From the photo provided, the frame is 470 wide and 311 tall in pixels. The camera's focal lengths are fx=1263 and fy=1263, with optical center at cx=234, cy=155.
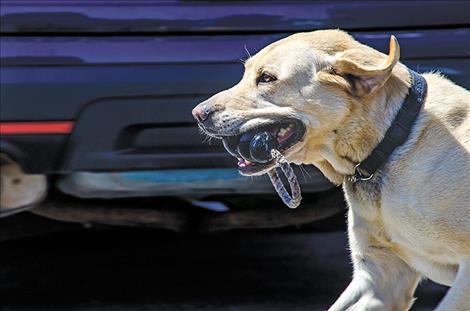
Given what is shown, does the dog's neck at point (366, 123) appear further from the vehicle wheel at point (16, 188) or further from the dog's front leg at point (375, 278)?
the vehicle wheel at point (16, 188)

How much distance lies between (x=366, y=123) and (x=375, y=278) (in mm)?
537

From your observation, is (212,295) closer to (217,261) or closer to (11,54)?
(217,261)

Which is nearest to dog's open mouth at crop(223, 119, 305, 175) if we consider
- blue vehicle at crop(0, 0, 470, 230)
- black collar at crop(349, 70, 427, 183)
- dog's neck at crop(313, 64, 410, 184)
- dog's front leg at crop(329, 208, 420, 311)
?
dog's neck at crop(313, 64, 410, 184)

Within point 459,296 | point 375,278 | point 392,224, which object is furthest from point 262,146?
point 459,296

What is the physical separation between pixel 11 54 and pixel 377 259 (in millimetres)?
1628

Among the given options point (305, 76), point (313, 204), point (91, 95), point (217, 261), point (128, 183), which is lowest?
point (217, 261)

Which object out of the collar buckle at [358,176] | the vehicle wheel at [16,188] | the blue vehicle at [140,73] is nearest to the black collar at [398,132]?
the collar buckle at [358,176]

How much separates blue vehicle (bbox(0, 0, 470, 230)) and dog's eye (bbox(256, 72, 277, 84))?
2.96 feet

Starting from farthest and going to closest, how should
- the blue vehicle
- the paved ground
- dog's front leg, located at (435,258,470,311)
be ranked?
the paved ground, the blue vehicle, dog's front leg, located at (435,258,470,311)

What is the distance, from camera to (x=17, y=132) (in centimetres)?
475

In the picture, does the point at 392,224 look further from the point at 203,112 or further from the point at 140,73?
the point at 140,73

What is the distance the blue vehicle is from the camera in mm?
4742

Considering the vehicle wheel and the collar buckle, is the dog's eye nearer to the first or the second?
the collar buckle

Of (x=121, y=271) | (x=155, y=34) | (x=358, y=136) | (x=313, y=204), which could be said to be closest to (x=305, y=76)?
(x=358, y=136)
